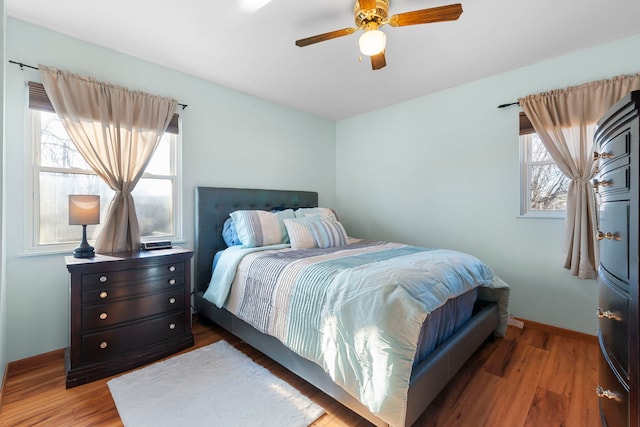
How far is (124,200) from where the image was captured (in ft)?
7.61

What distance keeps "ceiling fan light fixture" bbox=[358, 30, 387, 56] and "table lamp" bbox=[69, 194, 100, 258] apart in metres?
2.17

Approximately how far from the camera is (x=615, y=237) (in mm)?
988

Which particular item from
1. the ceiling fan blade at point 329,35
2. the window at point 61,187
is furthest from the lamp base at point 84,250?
the ceiling fan blade at point 329,35

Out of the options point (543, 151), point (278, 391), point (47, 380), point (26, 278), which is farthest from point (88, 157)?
point (543, 151)

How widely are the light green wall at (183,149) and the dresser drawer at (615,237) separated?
302cm

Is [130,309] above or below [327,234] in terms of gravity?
below

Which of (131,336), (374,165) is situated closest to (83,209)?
(131,336)

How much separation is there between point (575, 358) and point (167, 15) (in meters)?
3.97

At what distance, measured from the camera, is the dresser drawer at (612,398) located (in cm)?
91

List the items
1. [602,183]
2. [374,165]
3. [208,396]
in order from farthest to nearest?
[374,165]
[208,396]
[602,183]

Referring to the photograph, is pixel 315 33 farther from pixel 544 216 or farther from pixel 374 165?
pixel 544 216

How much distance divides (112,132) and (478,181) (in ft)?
11.6

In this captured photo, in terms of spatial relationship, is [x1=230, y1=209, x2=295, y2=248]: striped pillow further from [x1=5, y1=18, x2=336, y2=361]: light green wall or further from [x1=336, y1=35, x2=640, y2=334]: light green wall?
[x1=336, y1=35, x2=640, y2=334]: light green wall

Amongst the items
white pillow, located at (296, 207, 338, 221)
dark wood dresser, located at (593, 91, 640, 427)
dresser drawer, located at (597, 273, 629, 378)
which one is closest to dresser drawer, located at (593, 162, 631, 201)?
dark wood dresser, located at (593, 91, 640, 427)
